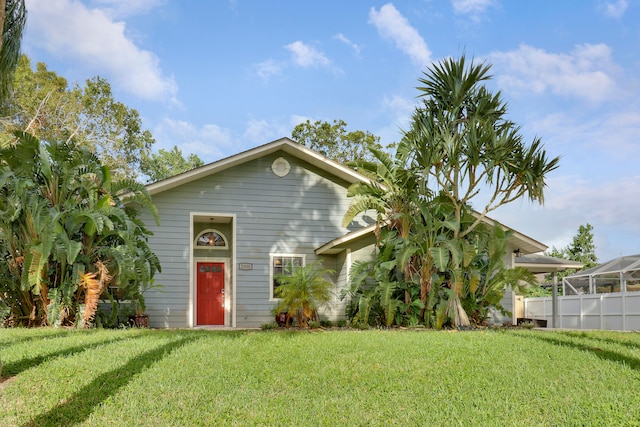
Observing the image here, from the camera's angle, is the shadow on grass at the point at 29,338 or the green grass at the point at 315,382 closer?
the green grass at the point at 315,382

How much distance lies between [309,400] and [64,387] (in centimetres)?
307

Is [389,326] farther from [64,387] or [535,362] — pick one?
[64,387]

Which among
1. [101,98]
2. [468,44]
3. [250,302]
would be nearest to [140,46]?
[101,98]

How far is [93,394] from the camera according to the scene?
673cm

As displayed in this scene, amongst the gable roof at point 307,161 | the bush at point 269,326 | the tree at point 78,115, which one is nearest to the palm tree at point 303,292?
the bush at point 269,326

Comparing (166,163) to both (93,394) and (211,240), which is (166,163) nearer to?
(211,240)

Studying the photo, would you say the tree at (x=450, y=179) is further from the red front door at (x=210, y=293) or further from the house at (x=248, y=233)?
the red front door at (x=210, y=293)

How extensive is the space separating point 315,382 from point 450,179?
Result: 26.0 feet

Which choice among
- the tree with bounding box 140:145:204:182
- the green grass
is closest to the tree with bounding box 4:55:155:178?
the tree with bounding box 140:145:204:182

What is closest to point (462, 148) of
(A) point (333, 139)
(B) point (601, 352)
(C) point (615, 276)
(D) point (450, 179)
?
(D) point (450, 179)

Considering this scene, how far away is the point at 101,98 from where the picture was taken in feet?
97.3

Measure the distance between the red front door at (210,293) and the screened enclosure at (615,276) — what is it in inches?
553

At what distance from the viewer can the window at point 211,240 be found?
17.0 meters

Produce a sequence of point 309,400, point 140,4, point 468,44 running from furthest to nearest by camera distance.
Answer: point 140,4
point 468,44
point 309,400
